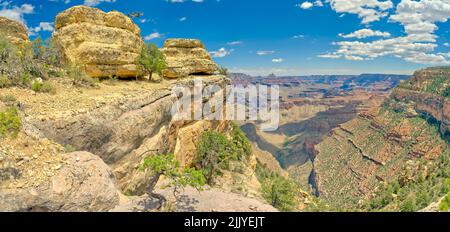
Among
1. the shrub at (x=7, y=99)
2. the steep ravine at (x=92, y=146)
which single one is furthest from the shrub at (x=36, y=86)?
the shrub at (x=7, y=99)

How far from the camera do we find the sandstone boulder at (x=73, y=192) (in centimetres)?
1106

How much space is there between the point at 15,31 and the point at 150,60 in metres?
11.7

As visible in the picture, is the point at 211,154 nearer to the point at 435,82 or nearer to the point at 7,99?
the point at 7,99

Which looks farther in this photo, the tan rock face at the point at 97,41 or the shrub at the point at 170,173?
the tan rock face at the point at 97,41

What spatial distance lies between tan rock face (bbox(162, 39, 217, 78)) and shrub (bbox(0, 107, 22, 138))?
2066cm

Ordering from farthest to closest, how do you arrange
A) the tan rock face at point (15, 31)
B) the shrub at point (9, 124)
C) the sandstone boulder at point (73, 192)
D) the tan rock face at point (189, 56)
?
1. the tan rock face at point (189, 56)
2. the tan rock face at point (15, 31)
3. the shrub at point (9, 124)
4. the sandstone boulder at point (73, 192)

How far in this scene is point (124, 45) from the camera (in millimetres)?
26281

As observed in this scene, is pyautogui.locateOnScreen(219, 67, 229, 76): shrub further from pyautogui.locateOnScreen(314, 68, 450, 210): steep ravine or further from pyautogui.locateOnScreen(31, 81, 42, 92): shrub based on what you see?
pyautogui.locateOnScreen(314, 68, 450, 210): steep ravine

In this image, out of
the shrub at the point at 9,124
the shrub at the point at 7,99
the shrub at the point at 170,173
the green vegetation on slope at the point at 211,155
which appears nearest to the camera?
the shrub at the point at 9,124

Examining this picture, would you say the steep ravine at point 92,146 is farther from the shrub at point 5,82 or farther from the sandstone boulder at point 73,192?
the shrub at point 5,82

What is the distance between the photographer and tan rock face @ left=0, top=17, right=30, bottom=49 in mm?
23969

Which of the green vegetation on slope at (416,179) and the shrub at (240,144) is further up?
the shrub at (240,144)

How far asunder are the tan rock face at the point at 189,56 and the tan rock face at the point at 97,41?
23.3ft
